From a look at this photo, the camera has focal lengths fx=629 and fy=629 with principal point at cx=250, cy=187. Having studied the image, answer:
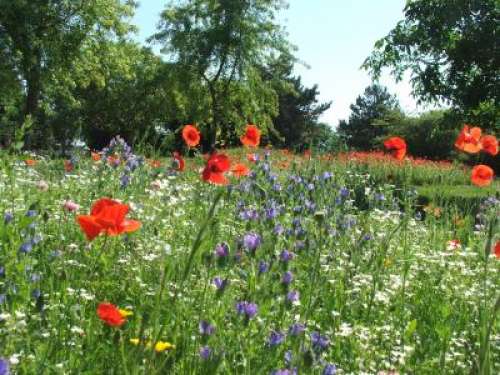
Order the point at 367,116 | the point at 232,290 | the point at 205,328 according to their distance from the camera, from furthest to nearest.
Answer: the point at 367,116 → the point at 232,290 → the point at 205,328

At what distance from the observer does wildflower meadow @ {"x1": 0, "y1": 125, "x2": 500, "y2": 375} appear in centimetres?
190

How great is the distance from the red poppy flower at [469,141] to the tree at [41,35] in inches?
843

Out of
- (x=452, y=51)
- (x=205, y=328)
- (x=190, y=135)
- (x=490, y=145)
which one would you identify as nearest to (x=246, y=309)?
(x=205, y=328)

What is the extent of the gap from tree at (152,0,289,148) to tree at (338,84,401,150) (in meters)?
26.2

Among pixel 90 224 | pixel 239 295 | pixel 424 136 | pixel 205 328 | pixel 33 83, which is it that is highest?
pixel 33 83

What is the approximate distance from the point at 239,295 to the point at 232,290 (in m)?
0.05

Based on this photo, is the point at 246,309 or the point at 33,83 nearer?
the point at 246,309

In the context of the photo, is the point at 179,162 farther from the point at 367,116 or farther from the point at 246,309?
the point at 367,116

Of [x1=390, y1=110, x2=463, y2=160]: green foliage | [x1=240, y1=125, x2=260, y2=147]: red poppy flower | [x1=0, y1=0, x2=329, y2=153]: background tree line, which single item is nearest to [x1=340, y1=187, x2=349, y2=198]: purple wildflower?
[x1=240, y1=125, x2=260, y2=147]: red poppy flower

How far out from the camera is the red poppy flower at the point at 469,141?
127 inches

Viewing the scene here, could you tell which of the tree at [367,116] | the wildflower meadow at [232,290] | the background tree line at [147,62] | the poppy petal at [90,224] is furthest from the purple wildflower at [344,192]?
the tree at [367,116]

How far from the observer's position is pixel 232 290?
3086 mm

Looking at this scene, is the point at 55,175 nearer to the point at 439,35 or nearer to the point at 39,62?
the point at 439,35

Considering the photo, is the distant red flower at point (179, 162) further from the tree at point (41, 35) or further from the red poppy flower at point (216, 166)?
the tree at point (41, 35)
